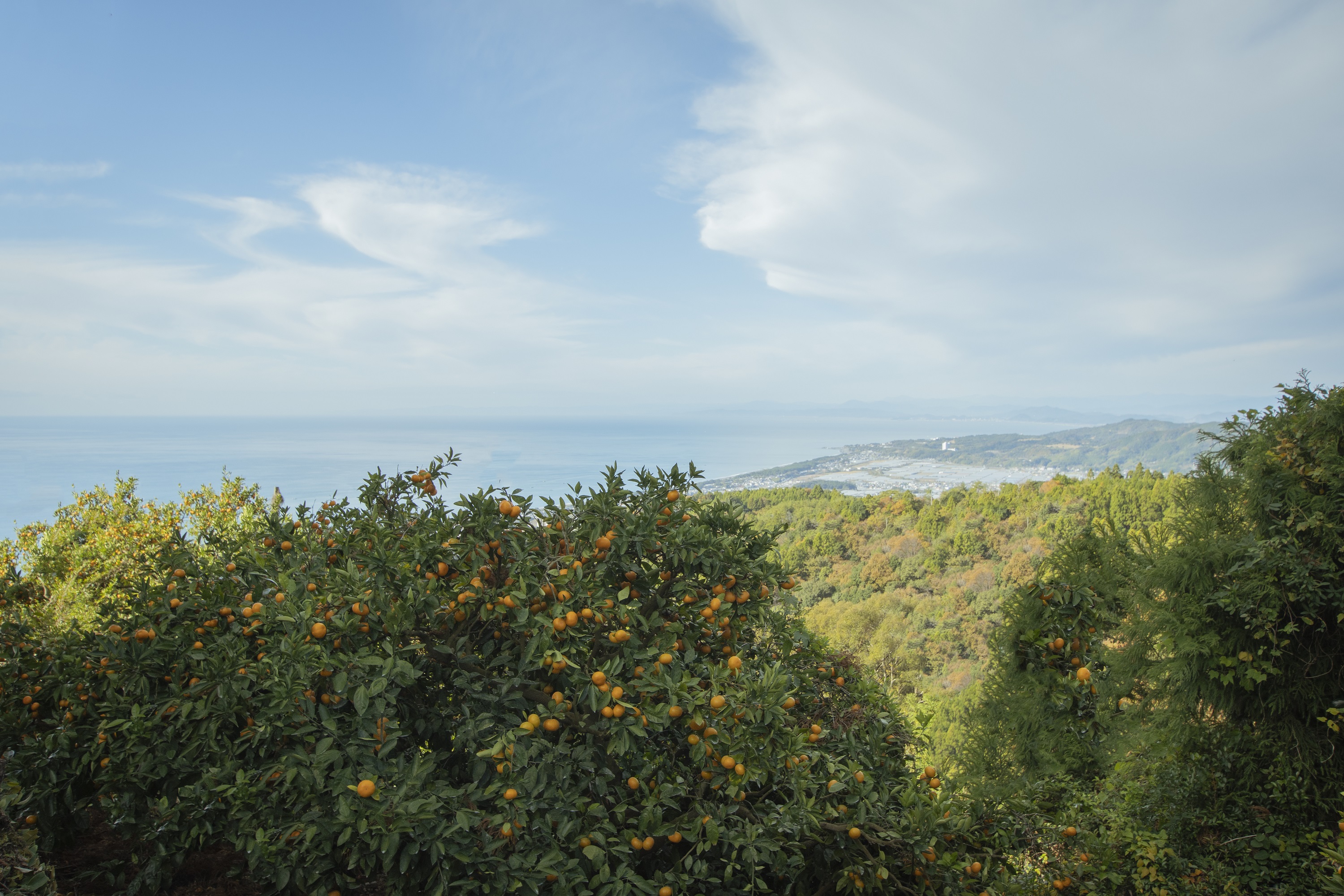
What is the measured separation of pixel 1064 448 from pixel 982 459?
546cm

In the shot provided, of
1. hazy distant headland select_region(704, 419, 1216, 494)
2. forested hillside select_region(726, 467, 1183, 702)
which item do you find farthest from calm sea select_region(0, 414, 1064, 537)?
forested hillside select_region(726, 467, 1183, 702)

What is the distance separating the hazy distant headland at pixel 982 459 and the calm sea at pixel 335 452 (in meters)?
2.27

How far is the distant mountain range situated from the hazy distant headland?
7 centimetres

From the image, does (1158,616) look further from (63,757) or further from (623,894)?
(63,757)

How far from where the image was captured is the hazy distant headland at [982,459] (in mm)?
39125

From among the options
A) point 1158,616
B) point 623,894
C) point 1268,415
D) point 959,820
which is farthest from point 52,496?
point 1268,415

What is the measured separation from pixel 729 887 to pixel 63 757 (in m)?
2.44

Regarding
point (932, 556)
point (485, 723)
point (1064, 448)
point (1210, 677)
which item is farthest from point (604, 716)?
point (1064, 448)

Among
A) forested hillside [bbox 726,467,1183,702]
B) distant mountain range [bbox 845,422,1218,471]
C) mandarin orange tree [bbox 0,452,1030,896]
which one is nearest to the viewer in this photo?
mandarin orange tree [bbox 0,452,1030,896]

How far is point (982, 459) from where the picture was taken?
50.0 m

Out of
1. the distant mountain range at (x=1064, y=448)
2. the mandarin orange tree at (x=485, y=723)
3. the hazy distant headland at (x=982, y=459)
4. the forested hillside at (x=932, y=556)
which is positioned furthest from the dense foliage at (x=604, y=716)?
the distant mountain range at (x=1064, y=448)

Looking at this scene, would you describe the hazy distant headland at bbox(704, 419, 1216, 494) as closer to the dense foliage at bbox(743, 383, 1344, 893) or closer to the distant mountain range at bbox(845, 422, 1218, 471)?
the distant mountain range at bbox(845, 422, 1218, 471)

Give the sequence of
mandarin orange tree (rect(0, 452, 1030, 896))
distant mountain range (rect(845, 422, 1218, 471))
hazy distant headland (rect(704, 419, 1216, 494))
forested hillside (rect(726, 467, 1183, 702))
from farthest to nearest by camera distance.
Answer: hazy distant headland (rect(704, 419, 1216, 494))
distant mountain range (rect(845, 422, 1218, 471))
forested hillside (rect(726, 467, 1183, 702))
mandarin orange tree (rect(0, 452, 1030, 896))

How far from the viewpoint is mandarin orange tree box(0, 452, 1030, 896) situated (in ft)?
6.44
